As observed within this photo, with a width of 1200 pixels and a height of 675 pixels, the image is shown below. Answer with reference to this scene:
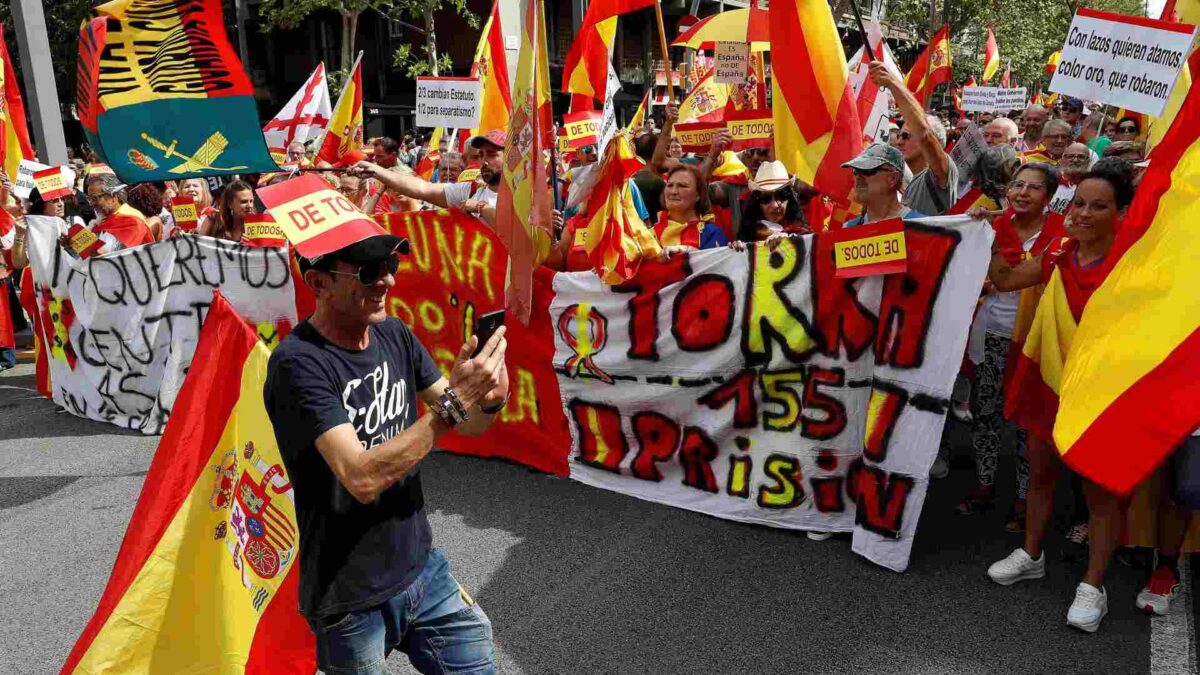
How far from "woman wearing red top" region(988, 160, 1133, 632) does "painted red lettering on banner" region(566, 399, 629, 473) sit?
1.98 m

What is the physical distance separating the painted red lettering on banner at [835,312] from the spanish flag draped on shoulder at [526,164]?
Answer: 1.31 m

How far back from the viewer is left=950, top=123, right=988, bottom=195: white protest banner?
4.86 m

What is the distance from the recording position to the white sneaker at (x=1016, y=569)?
3832 mm

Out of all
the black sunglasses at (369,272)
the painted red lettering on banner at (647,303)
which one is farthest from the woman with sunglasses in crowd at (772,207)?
the black sunglasses at (369,272)

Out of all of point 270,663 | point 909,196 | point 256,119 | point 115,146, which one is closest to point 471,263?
point 256,119

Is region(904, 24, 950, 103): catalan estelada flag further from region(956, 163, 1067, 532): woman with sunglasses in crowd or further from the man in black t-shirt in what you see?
the man in black t-shirt

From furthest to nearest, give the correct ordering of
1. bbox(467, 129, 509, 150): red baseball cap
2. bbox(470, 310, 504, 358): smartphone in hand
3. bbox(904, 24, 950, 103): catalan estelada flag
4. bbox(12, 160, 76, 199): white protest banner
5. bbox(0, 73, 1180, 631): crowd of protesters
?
bbox(904, 24, 950, 103): catalan estelada flag < bbox(12, 160, 76, 199): white protest banner < bbox(467, 129, 509, 150): red baseball cap < bbox(0, 73, 1180, 631): crowd of protesters < bbox(470, 310, 504, 358): smartphone in hand

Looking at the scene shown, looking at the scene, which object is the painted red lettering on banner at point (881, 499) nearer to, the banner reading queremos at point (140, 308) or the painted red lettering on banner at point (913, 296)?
the painted red lettering on banner at point (913, 296)

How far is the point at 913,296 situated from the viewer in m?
3.99

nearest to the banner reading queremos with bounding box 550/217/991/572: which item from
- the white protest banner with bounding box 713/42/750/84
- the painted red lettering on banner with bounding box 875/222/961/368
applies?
the painted red lettering on banner with bounding box 875/222/961/368

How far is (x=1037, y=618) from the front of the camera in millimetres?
3572

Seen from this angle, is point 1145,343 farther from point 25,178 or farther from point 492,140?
point 25,178

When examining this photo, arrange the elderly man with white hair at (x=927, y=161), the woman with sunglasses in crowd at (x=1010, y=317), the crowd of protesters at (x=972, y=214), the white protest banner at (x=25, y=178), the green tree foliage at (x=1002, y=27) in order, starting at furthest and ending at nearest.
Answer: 1. the green tree foliage at (x=1002, y=27)
2. the white protest banner at (x=25, y=178)
3. the elderly man with white hair at (x=927, y=161)
4. the woman with sunglasses in crowd at (x=1010, y=317)
5. the crowd of protesters at (x=972, y=214)

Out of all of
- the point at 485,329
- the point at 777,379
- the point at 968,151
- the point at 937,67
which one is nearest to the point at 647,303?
the point at 777,379
